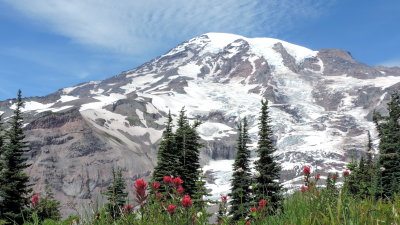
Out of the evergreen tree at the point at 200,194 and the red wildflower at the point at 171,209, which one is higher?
the red wildflower at the point at 171,209

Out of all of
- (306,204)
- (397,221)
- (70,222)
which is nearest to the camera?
(397,221)

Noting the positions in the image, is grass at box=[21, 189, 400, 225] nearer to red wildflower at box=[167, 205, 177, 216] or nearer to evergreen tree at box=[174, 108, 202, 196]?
red wildflower at box=[167, 205, 177, 216]

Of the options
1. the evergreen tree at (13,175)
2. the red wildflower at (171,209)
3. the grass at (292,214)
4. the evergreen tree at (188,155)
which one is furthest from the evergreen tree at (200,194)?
the evergreen tree at (13,175)

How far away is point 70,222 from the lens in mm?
4320

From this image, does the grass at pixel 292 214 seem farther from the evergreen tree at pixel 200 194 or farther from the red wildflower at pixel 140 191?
the evergreen tree at pixel 200 194

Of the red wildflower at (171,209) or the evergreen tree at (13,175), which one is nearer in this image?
the red wildflower at (171,209)

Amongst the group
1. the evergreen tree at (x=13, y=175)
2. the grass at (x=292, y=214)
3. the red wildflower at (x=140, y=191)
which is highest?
the red wildflower at (x=140, y=191)


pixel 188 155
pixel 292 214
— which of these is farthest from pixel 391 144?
pixel 292 214

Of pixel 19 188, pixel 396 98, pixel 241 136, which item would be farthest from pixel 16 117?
pixel 396 98

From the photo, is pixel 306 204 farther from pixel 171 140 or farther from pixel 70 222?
pixel 171 140

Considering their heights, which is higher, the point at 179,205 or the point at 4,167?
the point at 179,205

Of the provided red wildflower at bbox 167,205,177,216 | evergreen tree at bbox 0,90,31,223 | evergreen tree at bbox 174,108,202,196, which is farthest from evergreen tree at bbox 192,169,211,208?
evergreen tree at bbox 0,90,31,223

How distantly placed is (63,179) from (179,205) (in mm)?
209342

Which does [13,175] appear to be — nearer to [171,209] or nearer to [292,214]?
[171,209]
